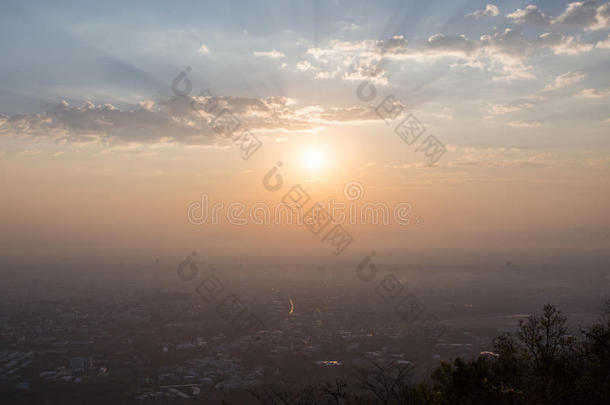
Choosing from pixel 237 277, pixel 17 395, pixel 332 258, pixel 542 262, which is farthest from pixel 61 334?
pixel 542 262

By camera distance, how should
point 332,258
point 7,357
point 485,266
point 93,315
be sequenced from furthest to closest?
point 332,258 → point 485,266 → point 93,315 → point 7,357

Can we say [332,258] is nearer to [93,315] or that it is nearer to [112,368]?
[93,315]

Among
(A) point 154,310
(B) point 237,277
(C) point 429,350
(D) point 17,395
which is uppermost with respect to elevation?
(B) point 237,277

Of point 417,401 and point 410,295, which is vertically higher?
point 410,295

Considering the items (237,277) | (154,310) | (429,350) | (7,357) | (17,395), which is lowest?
(429,350)

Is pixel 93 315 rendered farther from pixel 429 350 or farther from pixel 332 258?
pixel 332 258

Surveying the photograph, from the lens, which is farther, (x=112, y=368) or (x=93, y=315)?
(x=93, y=315)

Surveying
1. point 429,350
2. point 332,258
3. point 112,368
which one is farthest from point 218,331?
point 332,258

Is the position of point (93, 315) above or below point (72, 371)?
above

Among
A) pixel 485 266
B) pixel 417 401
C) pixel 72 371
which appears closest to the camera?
pixel 417 401
